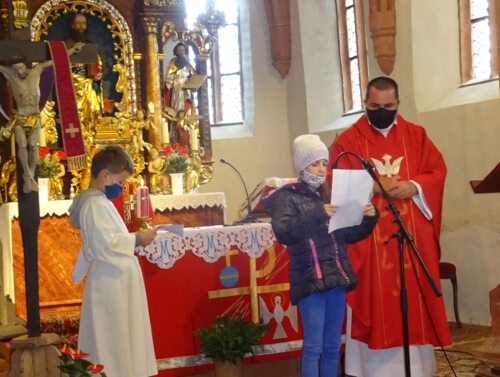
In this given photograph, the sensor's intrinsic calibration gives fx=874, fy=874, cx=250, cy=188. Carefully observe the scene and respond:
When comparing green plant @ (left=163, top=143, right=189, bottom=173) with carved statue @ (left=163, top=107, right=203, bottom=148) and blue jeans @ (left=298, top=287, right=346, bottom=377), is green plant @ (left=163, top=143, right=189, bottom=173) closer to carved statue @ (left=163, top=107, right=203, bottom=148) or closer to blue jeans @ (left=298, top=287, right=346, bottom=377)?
carved statue @ (left=163, top=107, right=203, bottom=148)

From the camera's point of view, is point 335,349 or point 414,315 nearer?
point 335,349

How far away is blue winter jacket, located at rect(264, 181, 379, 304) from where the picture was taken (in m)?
4.88

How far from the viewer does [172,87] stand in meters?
10.5

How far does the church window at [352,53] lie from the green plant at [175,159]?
4083 millimetres

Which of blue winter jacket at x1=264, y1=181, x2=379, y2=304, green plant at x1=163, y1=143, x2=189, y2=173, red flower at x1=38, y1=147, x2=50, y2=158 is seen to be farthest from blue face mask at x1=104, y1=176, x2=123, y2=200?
green plant at x1=163, y1=143, x2=189, y2=173

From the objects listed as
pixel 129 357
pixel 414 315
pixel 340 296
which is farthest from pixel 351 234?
pixel 129 357

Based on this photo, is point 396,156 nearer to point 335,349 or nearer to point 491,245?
point 335,349

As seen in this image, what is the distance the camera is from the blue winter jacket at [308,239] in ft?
16.0

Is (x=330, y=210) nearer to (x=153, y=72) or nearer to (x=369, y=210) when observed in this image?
(x=369, y=210)

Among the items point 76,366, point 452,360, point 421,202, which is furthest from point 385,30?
point 76,366

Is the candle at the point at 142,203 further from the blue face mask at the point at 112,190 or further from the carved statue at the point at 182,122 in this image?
the carved statue at the point at 182,122

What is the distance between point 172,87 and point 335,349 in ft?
20.0

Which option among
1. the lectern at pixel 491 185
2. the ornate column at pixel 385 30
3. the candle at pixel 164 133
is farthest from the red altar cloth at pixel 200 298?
the ornate column at pixel 385 30

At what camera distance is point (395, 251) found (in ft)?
19.1
